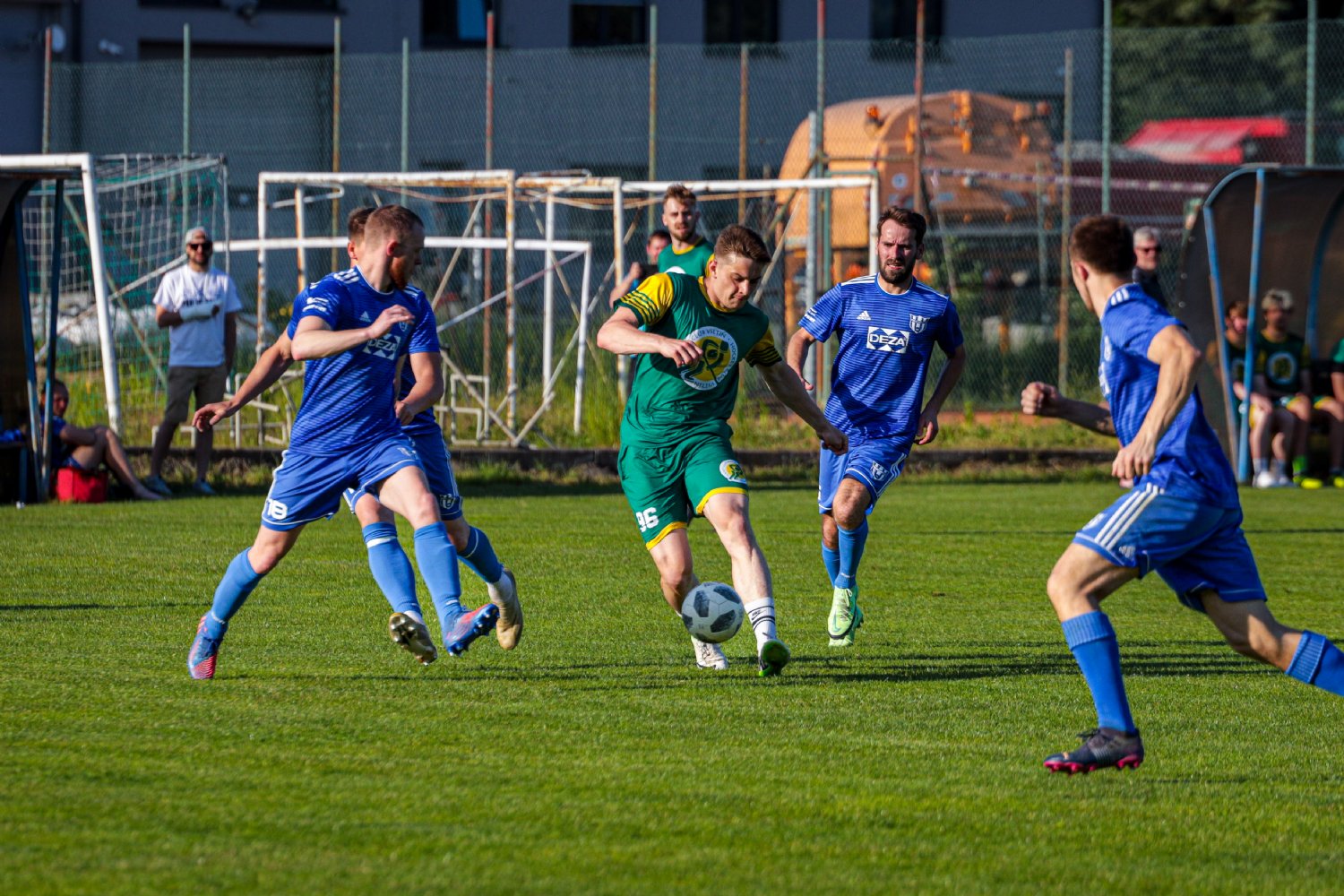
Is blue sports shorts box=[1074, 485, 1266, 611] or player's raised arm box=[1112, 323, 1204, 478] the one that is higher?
player's raised arm box=[1112, 323, 1204, 478]

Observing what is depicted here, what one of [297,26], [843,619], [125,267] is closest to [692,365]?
[843,619]

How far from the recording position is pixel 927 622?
8.75 metres

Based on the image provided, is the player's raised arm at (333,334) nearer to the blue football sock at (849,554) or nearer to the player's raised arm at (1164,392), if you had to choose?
the player's raised arm at (1164,392)

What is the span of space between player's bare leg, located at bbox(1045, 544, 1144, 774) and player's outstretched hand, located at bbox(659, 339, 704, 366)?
1.66 metres

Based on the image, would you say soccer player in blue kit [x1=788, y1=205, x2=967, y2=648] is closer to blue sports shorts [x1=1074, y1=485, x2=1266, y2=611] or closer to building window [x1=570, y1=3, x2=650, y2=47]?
blue sports shorts [x1=1074, y1=485, x2=1266, y2=611]

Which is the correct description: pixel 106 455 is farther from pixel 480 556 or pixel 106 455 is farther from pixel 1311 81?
pixel 1311 81

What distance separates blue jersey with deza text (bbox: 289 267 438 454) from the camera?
676 centimetres

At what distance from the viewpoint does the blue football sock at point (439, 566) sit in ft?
21.2

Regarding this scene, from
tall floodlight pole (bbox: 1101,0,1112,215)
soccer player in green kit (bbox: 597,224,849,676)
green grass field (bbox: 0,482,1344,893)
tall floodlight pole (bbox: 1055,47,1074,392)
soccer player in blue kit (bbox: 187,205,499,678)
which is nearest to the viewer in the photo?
green grass field (bbox: 0,482,1344,893)

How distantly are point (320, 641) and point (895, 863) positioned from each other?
392 cm

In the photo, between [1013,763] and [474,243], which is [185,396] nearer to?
[474,243]

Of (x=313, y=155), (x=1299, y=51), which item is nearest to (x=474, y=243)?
(x=313, y=155)

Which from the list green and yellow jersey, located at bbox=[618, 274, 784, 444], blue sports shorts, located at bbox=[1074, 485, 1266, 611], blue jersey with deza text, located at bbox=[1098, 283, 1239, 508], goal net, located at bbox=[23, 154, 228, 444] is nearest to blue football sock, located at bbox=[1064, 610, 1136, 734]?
blue sports shorts, located at bbox=[1074, 485, 1266, 611]

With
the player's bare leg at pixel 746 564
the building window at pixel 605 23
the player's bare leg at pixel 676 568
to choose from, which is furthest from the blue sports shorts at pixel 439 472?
the building window at pixel 605 23
